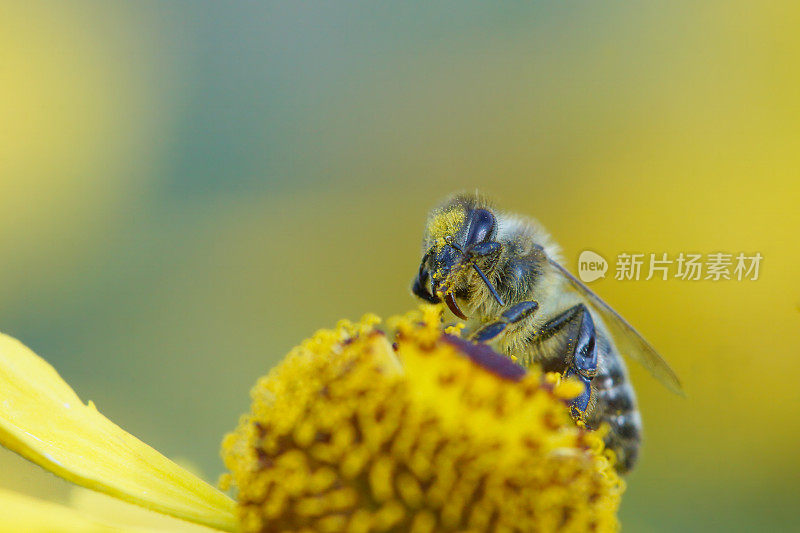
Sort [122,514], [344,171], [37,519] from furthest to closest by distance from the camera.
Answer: [344,171] → [122,514] → [37,519]

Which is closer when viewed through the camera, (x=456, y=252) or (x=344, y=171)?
(x=456, y=252)

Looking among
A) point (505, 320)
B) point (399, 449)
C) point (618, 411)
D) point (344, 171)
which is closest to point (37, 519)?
A: point (399, 449)

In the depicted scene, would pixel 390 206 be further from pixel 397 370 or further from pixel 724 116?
pixel 397 370

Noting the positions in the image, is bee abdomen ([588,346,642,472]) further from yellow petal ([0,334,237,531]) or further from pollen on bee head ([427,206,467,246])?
yellow petal ([0,334,237,531])

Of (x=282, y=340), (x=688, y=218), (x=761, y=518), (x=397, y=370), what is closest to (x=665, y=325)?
(x=688, y=218)

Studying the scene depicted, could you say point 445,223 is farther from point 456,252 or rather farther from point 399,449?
point 399,449

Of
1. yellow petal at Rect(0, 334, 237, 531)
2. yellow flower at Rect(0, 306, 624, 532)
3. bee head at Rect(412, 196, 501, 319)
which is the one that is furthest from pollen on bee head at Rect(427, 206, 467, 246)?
yellow petal at Rect(0, 334, 237, 531)
